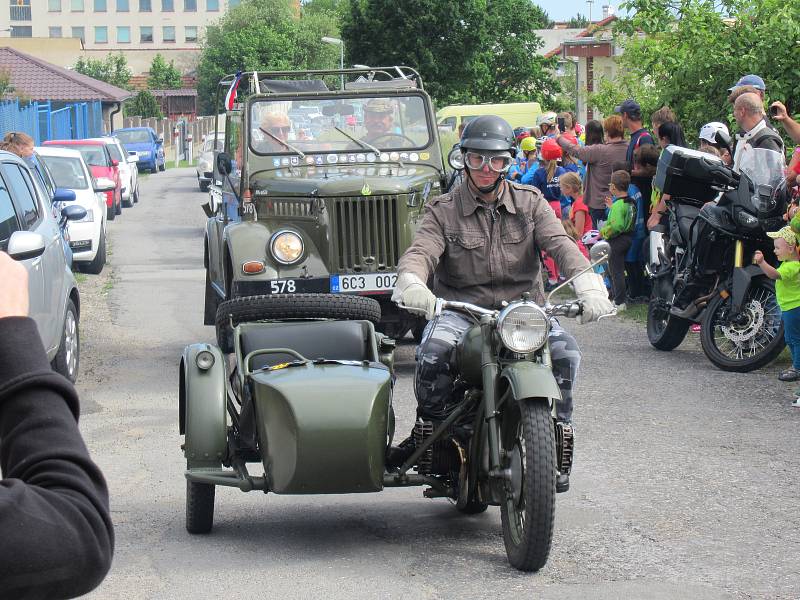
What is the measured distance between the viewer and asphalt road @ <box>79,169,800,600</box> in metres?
5.47

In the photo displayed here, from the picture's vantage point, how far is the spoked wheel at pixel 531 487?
210 inches

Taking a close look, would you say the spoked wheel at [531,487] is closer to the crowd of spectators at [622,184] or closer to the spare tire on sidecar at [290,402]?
the spare tire on sidecar at [290,402]

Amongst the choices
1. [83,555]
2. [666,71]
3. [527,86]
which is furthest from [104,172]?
[527,86]

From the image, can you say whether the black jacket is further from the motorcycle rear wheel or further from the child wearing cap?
the motorcycle rear wheel

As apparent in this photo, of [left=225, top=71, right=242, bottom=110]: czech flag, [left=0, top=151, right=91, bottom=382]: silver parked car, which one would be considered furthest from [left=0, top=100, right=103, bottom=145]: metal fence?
[left=0, top=151, right=91, bottom=382]: silver parked car

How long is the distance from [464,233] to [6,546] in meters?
4.71

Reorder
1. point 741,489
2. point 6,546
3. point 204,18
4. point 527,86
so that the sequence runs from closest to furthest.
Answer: point 6,546 → point 741,489 → point 527,86 → point 204,18

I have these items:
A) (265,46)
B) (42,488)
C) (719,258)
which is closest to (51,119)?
(719,258)

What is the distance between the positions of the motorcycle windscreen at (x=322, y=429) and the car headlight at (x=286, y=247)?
4.53 meters

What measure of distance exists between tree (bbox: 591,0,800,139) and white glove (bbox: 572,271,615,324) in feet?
29.3

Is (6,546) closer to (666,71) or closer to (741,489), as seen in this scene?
(741,489)

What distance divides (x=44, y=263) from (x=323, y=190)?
2257 millimetres

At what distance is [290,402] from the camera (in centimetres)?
568

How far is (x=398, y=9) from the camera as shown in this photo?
4881 cm
